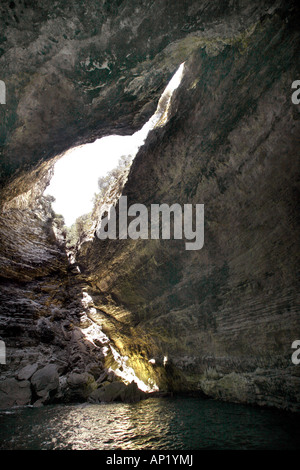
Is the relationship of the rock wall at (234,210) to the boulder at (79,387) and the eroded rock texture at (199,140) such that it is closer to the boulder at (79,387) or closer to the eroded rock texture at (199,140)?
the eroded rock texture at (199,140)

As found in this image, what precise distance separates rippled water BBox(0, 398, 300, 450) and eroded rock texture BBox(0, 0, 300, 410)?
0.73 meters

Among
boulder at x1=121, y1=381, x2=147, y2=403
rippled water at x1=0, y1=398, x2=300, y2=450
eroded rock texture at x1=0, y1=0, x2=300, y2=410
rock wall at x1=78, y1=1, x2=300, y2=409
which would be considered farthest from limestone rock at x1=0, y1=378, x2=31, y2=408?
rock wall at x1=78, y1=1, x2=300, y2=409

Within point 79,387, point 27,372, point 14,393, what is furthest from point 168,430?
point 27,372

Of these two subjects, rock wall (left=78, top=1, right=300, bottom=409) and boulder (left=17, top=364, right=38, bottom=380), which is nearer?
rock wall (left=78, top=1, right=300, bottom=409)

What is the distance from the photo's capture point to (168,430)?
3.45m

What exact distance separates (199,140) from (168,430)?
5.49 m

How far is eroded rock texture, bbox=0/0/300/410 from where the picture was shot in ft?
10.0

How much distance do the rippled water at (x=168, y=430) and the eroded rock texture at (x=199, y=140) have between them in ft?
2.41

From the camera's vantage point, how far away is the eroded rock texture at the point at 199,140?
306 centimetres

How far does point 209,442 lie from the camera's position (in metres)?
2.80

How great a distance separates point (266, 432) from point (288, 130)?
15.0ft

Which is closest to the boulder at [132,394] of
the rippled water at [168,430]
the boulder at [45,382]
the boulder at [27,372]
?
the rippled water at [168,430]

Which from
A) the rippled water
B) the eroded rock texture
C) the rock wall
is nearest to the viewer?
the rippled water

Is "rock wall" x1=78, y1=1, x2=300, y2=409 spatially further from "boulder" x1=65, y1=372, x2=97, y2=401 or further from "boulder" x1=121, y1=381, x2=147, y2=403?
"boulder" x1=65, y1=372, x2=97, y2=401
